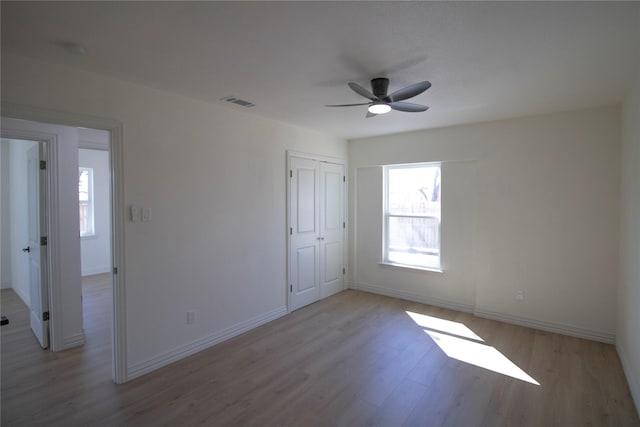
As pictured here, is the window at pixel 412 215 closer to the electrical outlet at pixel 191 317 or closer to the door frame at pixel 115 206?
the electrical outlet at pixel 191 317

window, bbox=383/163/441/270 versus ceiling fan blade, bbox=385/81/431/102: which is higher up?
ceiling fan blade, bbox=385/81/431/102

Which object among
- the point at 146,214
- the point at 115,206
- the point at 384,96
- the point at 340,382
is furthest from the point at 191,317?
the point at 384,96

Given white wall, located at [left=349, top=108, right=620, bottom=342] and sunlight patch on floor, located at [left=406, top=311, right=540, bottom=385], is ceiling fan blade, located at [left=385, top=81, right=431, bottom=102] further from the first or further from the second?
sunlight patch on floor, located at [left=406, top=311, right=540, bottom=385]

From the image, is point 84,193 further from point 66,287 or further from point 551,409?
point 551,409

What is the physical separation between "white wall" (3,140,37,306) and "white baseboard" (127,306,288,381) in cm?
297

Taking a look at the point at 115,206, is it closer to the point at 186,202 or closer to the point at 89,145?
the point at 186,202

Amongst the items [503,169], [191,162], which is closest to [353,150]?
→ [503,169]

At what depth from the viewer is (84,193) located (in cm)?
670

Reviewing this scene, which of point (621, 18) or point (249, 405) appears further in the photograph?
point (249, 405)

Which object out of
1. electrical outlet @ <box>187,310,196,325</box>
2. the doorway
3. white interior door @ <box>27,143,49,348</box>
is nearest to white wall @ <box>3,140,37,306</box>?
the doorway

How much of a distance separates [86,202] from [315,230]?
519cm

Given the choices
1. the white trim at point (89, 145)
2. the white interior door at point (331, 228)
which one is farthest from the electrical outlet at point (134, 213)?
the white trim at point (89, 145)

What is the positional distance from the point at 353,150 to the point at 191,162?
2.97 metres

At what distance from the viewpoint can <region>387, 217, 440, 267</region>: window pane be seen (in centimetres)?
484
